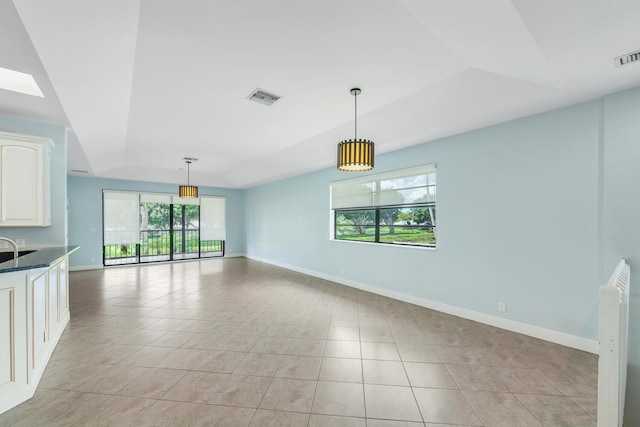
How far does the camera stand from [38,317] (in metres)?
2.40

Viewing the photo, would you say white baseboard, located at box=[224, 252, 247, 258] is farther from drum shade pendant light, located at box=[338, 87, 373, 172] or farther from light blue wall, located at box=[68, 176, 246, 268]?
drum shade pendant light, located at box=[338, 87, 373, 172]

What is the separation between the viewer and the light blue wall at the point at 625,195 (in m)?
2.48

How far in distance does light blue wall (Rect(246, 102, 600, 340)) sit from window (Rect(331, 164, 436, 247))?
0.19m

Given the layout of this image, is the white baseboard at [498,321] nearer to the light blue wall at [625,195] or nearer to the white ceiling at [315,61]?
the light blue wall at [625,195]

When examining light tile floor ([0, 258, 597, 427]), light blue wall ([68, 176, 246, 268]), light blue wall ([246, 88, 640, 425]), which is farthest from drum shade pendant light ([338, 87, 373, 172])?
light blue wall ([68, 176, 246, 268])

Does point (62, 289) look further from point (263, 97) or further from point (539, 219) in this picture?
point (539, 219)

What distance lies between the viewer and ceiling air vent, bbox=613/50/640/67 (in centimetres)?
212

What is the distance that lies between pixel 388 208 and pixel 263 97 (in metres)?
2.98

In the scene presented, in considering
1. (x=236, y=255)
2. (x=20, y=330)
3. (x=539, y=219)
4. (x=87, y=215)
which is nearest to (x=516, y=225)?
(x=539, y=219)

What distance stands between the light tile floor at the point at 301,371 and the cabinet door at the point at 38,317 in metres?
0.26

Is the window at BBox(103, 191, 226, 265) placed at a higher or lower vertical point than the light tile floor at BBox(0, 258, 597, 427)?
higher

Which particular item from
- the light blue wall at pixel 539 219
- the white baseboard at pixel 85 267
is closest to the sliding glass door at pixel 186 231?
the white baseboard at pixel 85 267

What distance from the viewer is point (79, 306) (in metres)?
4.42

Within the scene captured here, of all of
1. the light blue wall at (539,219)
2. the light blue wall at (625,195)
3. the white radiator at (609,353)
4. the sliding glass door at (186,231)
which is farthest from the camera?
the sliding glass door at (186,231)
